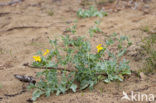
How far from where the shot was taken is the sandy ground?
215cm

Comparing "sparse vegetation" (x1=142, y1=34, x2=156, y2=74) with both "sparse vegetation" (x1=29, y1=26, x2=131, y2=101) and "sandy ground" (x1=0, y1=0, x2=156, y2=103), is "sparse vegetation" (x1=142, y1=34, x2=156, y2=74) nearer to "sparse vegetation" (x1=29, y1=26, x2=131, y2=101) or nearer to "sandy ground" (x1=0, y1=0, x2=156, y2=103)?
"sandy ground" (x1=0, y1=0, x2=156, y2=103)

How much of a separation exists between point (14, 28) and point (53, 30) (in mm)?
750

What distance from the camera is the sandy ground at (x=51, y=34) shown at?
215 centimetres

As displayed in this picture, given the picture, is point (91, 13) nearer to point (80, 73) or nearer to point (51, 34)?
point (51, 34)

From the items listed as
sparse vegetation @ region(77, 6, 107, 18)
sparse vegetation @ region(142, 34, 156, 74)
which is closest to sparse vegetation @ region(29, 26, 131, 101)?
sparse vegetation @ region(142, 34, 156, 74)

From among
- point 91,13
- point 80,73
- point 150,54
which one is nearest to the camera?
point 80,73

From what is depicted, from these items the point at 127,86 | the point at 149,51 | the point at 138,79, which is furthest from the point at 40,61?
the point at 149,51

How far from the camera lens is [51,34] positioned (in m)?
3.81

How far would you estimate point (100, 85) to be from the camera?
2.27m

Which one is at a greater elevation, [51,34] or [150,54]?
[51,34]

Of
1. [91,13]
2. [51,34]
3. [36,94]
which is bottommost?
[36,94]

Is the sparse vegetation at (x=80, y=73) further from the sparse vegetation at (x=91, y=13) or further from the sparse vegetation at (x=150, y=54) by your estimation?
the sparse vegetation at (x=91, y=13)

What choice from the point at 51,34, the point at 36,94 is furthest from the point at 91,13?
the point at 36,94

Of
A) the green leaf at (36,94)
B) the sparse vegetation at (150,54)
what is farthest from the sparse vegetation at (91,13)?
the green leaf at (36,94)
